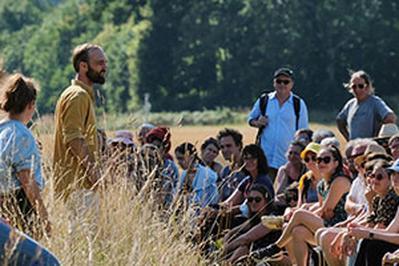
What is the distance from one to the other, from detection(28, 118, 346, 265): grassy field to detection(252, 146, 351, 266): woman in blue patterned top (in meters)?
0.90

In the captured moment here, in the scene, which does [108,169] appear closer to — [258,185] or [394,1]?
[258,185]

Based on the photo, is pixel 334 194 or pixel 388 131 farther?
pixel 388 131

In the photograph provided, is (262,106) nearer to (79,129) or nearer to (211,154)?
(211,154)

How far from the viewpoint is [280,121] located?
13.4m

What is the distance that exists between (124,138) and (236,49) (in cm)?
7042

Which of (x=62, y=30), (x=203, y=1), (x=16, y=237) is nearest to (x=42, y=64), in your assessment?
(x=62, y=30)

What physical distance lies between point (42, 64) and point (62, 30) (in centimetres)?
439

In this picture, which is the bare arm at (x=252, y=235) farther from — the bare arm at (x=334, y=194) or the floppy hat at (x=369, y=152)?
the floppy hat at (x=369, y=152)

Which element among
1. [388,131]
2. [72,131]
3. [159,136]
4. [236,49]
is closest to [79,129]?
[72,131]

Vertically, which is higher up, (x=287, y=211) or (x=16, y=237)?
(x=16, y=237)

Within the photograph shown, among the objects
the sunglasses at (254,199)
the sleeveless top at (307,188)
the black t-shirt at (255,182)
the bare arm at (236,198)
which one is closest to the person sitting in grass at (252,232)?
the sunglasses at (254,199)

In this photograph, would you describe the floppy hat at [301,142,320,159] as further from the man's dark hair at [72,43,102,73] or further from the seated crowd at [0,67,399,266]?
the man's dark hair at [72,43,102,73]

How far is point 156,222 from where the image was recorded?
9.62 metres

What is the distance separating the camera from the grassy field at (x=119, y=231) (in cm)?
837
